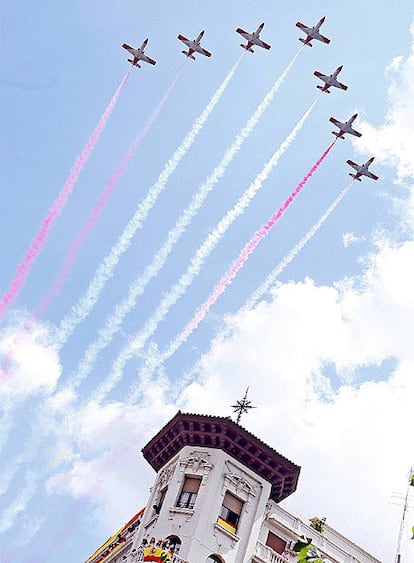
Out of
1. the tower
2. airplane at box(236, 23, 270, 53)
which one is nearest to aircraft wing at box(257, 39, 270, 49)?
airplane at box(236, 23, 270, 53)

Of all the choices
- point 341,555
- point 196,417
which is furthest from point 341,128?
point 341,555

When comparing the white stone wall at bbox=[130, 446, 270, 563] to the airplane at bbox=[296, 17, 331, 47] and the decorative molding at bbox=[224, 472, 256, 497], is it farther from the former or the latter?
the airplane at bbox=[296, 17, 331, 47]

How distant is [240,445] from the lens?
48375 mm

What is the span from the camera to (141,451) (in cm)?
5356

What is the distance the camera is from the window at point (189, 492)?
4591 cm

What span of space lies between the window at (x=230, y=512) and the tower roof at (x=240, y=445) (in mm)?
2690

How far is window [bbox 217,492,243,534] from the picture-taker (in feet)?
149

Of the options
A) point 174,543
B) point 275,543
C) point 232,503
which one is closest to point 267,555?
point 275,543

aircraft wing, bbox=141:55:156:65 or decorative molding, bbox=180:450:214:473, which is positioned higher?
aircraft wing, bbox=141:55:156:65

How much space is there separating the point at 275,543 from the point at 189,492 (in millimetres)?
6327

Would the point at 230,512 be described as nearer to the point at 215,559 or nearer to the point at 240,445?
the point at 215,559

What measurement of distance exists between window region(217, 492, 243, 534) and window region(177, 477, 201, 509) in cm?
188

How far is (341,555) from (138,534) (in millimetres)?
13231

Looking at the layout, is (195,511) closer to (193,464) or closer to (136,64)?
(193,464)
